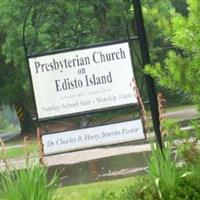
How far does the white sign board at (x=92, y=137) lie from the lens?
29.0 ft

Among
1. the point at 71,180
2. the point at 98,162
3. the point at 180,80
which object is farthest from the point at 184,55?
the point at 98,162

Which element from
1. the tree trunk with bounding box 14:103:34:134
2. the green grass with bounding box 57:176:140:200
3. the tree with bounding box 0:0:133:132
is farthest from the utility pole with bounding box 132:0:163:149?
the tree trunk with bounding box 14:103:34:134

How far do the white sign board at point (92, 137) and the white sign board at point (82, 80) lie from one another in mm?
473

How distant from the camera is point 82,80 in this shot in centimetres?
923

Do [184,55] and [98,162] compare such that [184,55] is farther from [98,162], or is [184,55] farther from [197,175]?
[98,162]

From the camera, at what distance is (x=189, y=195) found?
4723mm

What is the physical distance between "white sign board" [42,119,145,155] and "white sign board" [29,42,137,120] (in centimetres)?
47

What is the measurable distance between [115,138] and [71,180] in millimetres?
4194

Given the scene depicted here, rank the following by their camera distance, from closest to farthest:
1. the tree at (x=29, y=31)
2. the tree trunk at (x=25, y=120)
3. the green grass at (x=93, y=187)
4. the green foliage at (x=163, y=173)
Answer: the green foliage at (x=163, y=173) < the green grass at (x=93, y=187) < the tree at (x=29, y=31) < the tree trunk at (x=25, y=120)

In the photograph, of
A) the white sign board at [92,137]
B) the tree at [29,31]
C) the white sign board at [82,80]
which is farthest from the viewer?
the tree at [29,31]

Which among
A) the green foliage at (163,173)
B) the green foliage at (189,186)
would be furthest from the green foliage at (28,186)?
the green foliage at (189,186)

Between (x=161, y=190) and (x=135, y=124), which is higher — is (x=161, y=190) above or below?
above

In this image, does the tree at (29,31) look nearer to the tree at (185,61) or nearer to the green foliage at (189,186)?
the tree at (185,61)

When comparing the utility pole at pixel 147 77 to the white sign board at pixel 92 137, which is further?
the white sign board at pixel 92 137
